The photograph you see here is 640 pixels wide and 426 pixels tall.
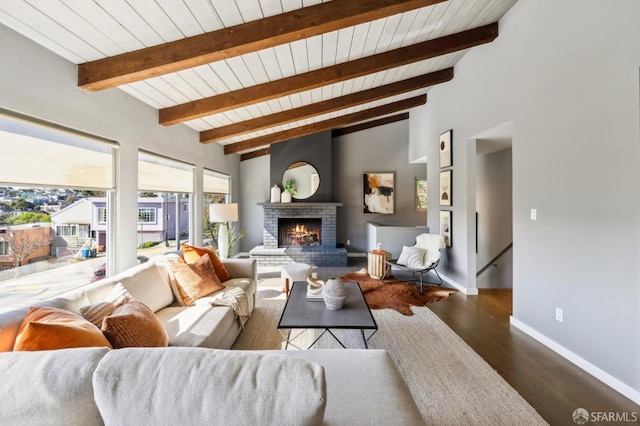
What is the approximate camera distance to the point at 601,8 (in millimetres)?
2135

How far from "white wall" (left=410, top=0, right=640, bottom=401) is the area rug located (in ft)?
2.74

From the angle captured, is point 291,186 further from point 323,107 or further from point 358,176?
point 323,107

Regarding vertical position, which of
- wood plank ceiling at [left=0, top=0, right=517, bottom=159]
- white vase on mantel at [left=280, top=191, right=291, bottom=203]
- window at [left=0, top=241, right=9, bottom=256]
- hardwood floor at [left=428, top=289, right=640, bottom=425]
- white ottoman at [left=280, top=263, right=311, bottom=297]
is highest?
wood plank ceiling at [left=0, top=0, right=517, bottom=159]

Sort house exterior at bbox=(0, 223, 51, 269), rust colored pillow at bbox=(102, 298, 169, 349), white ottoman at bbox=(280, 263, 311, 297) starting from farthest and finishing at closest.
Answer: white ottoman at bbox=(280, 263, 311, 297), house exterior at bbox=(0, 223, 51, 269), rust colored pillow at bbox=(102, 298, 169, 349)

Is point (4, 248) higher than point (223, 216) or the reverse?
the reverse

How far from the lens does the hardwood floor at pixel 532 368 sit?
1868 mm

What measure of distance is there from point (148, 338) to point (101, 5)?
199 cm

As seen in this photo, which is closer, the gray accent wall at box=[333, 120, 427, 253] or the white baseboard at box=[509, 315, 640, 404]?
the white baseboard at box=[509, 315, 640, 404]

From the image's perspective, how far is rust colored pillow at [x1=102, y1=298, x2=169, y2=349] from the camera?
1475mm

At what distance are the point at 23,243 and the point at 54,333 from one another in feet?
4.11

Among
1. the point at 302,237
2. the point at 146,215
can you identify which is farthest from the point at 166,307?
the point at 302,237

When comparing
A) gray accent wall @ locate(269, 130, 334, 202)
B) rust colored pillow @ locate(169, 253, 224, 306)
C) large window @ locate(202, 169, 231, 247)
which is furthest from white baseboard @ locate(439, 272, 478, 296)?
large window @ locate(202, 169, 231, 247)

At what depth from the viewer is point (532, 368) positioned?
229 cm

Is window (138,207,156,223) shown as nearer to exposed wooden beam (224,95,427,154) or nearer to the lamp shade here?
the lamp shade
